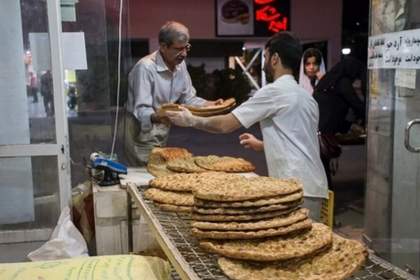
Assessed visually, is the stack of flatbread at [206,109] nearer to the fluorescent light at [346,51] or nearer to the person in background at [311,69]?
the person in background at [311,69]

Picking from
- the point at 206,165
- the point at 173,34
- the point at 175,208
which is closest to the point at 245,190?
the point at 175,208

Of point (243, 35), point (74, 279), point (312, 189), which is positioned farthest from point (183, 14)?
point (74, 279)

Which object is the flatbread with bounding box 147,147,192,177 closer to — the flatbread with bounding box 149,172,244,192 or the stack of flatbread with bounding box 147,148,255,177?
the stack of flatbread with bounding box 147,148,255,177

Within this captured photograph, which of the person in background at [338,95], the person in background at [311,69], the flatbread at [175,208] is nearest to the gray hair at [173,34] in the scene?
the flatbread at [175,208]

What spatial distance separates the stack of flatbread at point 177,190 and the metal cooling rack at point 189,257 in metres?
0.03

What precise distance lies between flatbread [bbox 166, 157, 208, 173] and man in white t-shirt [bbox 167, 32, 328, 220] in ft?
0.60

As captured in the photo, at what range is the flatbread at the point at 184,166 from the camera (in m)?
1.80

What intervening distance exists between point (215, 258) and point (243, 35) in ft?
21.7

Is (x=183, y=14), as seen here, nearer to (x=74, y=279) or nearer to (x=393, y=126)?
(x=393, y=126)

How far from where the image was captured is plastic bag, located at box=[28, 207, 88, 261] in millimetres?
1921

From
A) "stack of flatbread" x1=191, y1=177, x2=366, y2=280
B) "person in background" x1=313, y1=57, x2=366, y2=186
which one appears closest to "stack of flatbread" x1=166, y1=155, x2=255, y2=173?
"stack of flatbread" x1=191, y1=177, x2=366, y2=280

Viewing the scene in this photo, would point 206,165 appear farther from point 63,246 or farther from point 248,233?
point 248,233

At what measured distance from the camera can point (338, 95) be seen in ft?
12.4

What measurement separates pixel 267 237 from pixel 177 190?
469 mm
